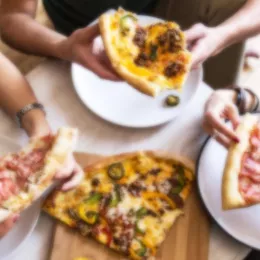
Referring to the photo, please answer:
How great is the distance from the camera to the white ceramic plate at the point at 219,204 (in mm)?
1130

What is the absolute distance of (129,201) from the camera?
46.6 inches

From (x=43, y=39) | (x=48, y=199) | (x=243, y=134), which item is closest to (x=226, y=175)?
(x=243, y=134)

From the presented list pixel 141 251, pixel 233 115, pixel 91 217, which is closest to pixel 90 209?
pixel 91 217

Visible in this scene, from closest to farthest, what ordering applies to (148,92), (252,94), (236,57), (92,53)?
(148,92) → (92,53) → (252,94) → (236,57)

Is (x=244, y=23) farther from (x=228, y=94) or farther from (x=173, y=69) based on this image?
(x=173, y=69)

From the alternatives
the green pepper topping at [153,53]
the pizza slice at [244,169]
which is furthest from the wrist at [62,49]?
the pizza slice at [244,169]

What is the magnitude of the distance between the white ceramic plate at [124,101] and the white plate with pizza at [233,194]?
149 millimetres

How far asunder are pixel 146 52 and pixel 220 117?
9.0 inches

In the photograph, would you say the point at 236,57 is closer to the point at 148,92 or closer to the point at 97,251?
the point at 148,92

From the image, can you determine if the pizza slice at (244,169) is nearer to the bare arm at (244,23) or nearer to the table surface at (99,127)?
the table surface at (99,127)

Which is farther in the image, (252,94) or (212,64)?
(212,64)

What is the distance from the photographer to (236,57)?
5.34ft

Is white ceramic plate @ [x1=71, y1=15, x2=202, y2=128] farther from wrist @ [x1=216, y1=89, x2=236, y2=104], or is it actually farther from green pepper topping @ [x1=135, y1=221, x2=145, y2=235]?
green pepper topping @ [x1=135, y1=221, x2=145, y2=235]

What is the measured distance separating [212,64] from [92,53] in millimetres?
638
